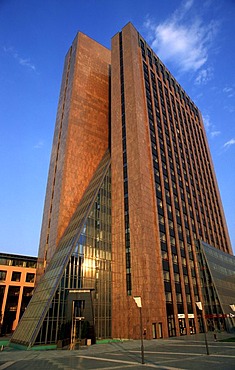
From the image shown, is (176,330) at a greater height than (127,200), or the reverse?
(127,200)

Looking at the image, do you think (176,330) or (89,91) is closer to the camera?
(176,330)

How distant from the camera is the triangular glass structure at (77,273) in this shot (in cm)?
3584

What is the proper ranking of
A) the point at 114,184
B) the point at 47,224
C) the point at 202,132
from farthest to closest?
1. the point at 202,132
2. the point at 47,224
3. the point at 114,184

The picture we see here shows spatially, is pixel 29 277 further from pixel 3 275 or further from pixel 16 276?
pixel 3 275

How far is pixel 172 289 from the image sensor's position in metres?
47.3

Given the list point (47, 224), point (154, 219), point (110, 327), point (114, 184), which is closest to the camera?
point (110, 327)

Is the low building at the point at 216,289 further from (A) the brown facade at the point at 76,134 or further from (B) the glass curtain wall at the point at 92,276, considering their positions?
(A) the brown facade at the point at 76,134

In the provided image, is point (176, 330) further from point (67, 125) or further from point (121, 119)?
point (67, 125)

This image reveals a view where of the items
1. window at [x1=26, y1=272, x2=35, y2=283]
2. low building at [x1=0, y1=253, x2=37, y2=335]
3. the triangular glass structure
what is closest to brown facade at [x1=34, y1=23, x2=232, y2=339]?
the triangular glass structure

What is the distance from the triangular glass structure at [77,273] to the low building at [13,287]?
3791cm

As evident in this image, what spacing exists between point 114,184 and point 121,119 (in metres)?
17.3

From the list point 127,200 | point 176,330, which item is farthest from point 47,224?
point 176,330

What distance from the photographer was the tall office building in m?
41.2

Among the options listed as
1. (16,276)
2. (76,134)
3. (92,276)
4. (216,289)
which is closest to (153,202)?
(92,276)
